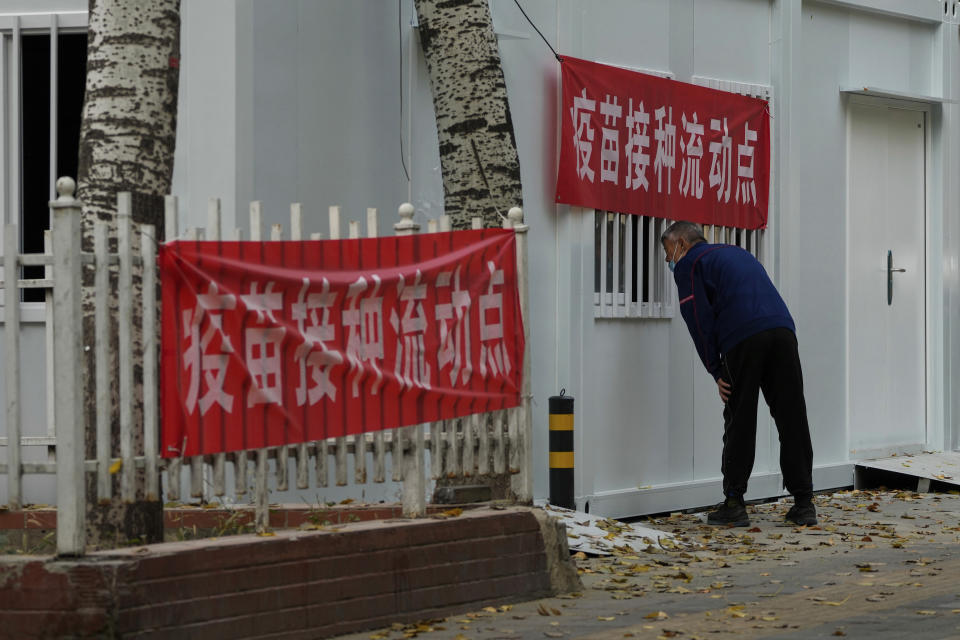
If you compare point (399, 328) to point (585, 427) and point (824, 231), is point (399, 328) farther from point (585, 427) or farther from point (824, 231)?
→ point (824, 231)

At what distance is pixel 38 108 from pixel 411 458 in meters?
3.89

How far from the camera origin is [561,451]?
9.73m

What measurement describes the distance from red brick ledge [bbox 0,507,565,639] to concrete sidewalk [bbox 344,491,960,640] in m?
0.12

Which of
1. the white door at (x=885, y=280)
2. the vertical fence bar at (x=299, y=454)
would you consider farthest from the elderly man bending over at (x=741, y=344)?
the vertical fence bar at (x=299, y=454)

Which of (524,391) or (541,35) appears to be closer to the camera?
(524,391)

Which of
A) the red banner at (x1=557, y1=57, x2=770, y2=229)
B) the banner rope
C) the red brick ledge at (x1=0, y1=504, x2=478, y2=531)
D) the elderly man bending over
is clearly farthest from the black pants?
the red brick ledge at (x1=0, y1=504, x2=478, y2=531)

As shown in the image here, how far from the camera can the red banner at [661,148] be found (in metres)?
10.5

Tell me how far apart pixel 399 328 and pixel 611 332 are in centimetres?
419

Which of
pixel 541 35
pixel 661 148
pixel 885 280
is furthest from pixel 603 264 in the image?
pixel 885 280

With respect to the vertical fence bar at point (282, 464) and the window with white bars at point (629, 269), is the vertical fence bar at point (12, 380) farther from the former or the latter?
the window with white bars at point (629, 269)

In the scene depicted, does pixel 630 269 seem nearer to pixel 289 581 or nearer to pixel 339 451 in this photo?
pixel 339 451

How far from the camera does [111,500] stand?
5820 mm

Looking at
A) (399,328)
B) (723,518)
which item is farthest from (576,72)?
(399,328)

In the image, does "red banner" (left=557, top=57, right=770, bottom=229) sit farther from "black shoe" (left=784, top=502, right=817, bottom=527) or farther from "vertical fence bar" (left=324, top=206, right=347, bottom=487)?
"vertical fence bar" (left=324, top=206, right=347, bottom=487)
